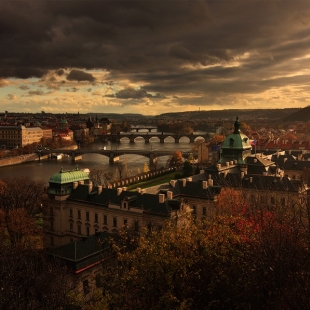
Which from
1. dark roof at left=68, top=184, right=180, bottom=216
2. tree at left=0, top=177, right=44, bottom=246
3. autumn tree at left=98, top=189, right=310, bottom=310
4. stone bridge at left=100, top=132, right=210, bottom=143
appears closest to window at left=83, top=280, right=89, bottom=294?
tree at left=0, top=177, right=44, bottom=246

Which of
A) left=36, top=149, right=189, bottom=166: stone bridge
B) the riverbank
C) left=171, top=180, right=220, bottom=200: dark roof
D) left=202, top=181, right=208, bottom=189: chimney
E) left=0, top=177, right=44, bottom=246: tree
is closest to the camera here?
left=0, top=177, right=44, bottom=246: tree

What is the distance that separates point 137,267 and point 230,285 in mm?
3277

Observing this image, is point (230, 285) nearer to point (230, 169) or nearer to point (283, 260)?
point (283, 260)

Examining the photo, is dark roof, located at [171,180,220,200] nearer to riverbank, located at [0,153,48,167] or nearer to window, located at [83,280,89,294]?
window, located at [83,280,89,294]

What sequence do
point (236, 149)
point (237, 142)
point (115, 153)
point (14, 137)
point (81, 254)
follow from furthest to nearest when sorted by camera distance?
point (14, 137), point (115, 153), point (237, 142), point (236, 149), point (81, 254)

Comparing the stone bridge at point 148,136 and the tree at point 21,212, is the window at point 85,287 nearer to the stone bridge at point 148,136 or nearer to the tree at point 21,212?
the tree at point 21,212

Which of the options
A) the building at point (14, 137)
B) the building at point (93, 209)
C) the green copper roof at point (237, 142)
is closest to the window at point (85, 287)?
the building at point (93, 209)

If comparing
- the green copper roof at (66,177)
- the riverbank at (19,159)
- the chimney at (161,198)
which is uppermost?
the green copper roof at (66,177)

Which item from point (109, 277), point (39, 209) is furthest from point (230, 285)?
point (39, 209)

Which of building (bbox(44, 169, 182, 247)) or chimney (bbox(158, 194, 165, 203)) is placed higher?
chimney (bbox(158, 194, 165, 203))

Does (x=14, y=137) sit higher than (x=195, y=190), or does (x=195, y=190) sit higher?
(x=14, y=137)

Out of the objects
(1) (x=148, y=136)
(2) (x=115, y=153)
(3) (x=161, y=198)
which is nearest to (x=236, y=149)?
(3) (x=161, y=198)

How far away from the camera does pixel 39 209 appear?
129 ft

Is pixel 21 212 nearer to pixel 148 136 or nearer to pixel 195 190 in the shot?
pixel 195 190
